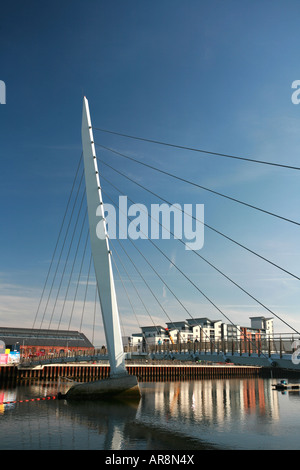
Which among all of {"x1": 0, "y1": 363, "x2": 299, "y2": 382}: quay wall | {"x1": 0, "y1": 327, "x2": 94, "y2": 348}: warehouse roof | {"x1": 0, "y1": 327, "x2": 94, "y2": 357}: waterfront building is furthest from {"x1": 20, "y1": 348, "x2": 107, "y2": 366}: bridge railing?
{"x1": 0, "y1": 327, "x2": 94, "y2": 348}: warehouse roof

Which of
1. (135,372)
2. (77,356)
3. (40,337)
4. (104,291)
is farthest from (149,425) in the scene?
(40,337)

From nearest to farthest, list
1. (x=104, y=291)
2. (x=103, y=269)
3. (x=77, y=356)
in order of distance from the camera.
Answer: (x=104, y=291)
(x=103, y=269)
(x=77, y=356)

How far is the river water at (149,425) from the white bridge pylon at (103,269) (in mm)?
4768

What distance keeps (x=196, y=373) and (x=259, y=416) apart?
1913 inches

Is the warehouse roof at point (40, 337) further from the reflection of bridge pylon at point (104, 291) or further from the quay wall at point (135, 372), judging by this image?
the reflection of bridge pylon at point (104, 291)

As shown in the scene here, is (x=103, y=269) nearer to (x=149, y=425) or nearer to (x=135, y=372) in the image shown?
(x=149, y=425)

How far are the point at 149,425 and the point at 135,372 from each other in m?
45.9

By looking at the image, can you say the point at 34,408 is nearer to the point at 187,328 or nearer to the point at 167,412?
the point at 167,412

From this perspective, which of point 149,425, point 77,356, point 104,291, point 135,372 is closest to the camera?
point 149,425

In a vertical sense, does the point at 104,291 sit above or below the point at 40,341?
above

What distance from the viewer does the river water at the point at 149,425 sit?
22.7 m

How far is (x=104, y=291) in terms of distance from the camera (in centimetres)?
3400
